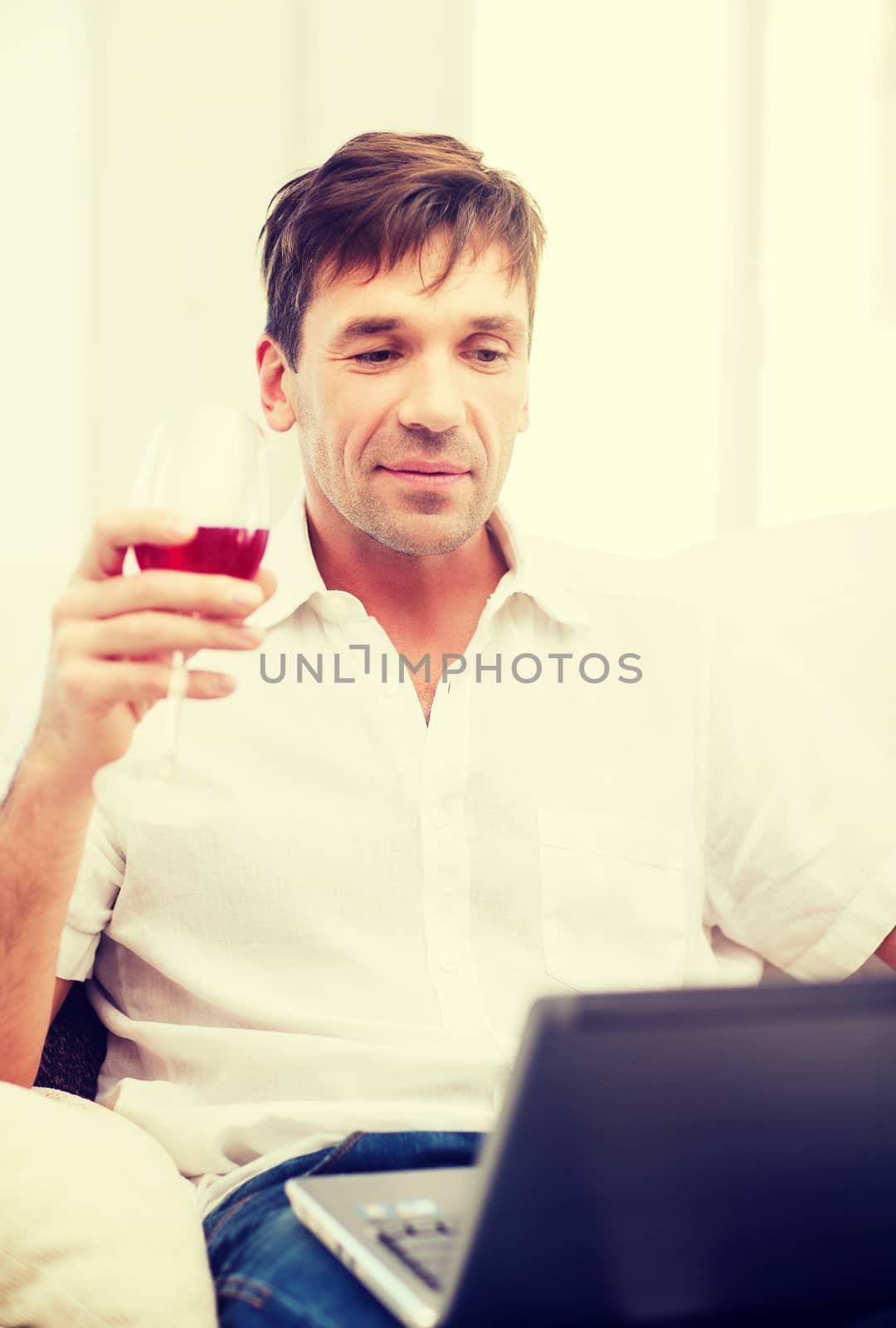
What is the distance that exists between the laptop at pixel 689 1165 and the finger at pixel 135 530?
0.45 m

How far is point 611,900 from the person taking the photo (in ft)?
4.77

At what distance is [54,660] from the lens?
0.98 metres

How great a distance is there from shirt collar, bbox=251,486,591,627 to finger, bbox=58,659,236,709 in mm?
533

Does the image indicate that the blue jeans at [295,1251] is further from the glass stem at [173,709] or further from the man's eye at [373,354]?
the man's eye at [373,354]

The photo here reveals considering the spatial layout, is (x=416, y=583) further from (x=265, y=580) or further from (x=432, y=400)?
(x=265, y=580)

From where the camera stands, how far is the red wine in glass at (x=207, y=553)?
3.03ft

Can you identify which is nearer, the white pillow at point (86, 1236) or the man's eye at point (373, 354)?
the white pillow at point (86, 1236)

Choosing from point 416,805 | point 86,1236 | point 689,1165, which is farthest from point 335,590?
point 689,1165

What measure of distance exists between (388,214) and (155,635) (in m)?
0.83

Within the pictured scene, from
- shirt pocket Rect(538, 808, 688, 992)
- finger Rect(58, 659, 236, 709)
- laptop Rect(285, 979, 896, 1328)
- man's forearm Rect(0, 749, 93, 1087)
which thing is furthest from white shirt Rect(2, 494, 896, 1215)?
laptop Rect(285, 979, 896, 1328)

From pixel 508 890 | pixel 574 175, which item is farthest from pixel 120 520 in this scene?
pixel 574 175

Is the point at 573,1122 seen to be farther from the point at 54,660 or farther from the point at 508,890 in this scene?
the point at 508,890

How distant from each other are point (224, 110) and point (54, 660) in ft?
6.86

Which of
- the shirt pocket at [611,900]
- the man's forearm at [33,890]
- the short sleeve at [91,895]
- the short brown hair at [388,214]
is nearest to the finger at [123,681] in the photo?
the man's forearm at [33,890]
